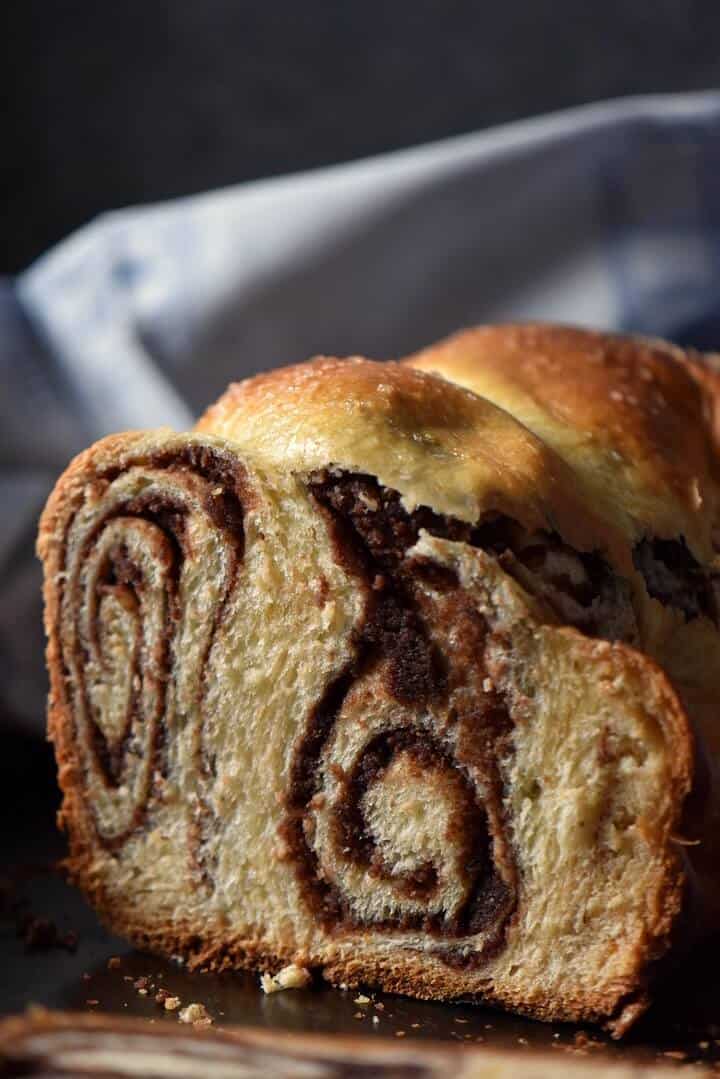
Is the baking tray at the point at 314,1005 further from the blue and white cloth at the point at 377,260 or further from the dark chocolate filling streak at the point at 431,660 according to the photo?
the blue and white cloth at the point at 377,260

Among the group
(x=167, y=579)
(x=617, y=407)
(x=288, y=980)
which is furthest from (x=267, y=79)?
(x=288, y=980)

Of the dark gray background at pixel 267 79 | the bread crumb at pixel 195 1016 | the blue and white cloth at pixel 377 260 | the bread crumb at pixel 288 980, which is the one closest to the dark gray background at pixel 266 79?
the dark gray background at pixel 267 79

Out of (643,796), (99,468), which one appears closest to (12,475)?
(99,468)

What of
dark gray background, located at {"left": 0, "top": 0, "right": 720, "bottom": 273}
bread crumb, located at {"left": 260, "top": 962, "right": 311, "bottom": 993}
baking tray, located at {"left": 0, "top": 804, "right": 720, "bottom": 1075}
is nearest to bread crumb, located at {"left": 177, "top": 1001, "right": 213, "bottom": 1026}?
baking tray, located at {"left": 0, "top": 804, "right": 720, "bottom": 1075}

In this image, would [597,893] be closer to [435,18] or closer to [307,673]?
[307,673]

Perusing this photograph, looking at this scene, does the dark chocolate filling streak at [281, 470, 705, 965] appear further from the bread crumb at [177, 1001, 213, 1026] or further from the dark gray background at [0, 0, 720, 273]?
the dark gray background at [0, 0, 720, 273]

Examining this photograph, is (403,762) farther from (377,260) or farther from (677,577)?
(377,260)
